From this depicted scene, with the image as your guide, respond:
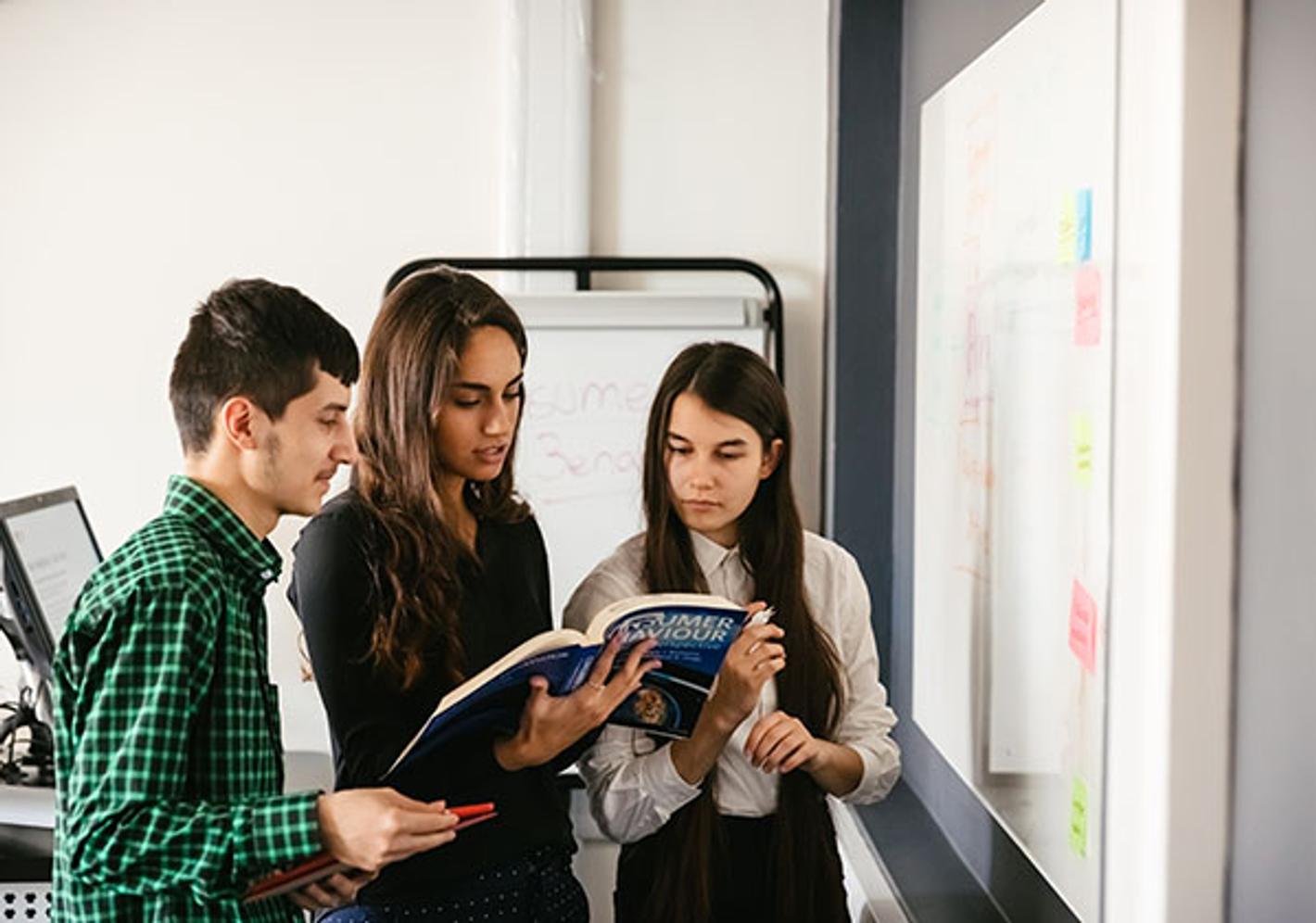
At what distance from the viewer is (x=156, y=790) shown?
1350mm

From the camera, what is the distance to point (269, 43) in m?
3.37

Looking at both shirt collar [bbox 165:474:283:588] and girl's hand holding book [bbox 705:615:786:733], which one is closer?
shirt collar [bbox 165:474:283:588]

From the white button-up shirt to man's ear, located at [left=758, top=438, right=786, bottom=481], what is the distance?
10 centimetres

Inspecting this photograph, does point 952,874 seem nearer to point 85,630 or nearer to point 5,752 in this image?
point 85,630

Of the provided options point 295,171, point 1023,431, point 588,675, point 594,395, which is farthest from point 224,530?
point 295,171

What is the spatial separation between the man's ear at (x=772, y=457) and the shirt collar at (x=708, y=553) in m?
0.10

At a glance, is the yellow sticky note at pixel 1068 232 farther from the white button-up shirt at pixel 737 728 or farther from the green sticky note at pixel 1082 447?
the white button-up shirt at pixel 737 728

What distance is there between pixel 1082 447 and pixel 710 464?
459mm

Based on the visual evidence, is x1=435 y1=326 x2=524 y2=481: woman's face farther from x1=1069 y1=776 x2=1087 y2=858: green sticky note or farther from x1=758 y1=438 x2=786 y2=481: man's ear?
x1=1069 y1=776 x2=1087 y2=858: green sticky note

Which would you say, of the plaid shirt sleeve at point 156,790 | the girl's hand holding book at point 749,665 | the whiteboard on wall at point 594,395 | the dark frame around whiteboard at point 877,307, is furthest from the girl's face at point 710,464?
the whiteboard on wall at point 594,395

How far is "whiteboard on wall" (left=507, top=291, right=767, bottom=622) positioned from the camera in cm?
318

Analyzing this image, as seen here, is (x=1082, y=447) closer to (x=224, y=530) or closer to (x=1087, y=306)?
(x=1087, y=306)

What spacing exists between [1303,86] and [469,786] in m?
1.03

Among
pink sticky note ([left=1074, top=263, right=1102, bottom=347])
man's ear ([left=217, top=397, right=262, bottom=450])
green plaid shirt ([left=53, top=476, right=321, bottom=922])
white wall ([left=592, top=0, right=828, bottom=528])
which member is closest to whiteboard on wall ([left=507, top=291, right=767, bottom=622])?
white wall ([left=592, top=0, right=828, bottom=528])
